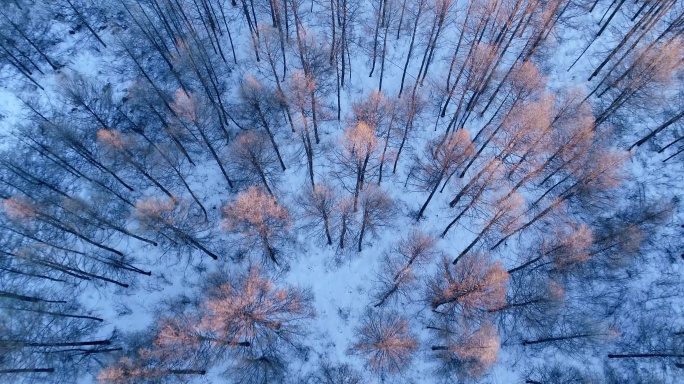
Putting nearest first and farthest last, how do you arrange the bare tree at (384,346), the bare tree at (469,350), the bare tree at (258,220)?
the bare tree at (469,350) → the bare tree at (384,346) → the bare tree at (258,220)

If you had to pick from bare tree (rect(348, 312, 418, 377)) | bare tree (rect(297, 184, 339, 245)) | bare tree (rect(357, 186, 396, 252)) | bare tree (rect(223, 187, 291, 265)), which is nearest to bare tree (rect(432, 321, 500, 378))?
bare tree (rect(348, 312, 418, 377))

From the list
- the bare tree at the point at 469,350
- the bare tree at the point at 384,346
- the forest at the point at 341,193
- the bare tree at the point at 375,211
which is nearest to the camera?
the bare tree at the point at 469,350

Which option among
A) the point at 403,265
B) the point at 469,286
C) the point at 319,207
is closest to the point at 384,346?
the point at 403,265

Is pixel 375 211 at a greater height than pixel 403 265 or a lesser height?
greater

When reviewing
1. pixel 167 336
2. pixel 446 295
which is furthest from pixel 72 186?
pixel 446 295

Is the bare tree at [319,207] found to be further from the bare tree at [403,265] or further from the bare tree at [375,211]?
the bare tree at [403,265]

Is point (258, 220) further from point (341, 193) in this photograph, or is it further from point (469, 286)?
point (469, 286)

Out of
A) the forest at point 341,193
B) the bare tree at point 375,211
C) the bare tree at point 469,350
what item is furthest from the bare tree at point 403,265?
the bare tree at point 469,350

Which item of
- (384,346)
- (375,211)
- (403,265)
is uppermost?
(375,211)

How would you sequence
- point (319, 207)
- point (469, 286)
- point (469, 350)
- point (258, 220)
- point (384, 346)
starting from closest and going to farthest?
point (384, 346), point (469, 350), point (469, 286), point (258, 220), point (319, 207)

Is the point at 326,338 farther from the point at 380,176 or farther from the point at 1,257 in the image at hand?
the point at 1,257
